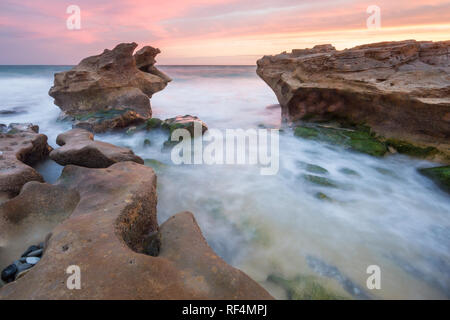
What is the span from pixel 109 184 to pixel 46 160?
3520mm

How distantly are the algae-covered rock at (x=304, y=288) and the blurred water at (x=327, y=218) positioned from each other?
0.06 meters

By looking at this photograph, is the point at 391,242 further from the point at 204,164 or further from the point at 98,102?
the point at 98,102

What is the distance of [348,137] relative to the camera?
6488 millimetres

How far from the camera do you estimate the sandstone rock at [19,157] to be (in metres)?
3.44

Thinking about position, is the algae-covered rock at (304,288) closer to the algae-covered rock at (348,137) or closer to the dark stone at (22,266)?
the dark stone at (22,266)

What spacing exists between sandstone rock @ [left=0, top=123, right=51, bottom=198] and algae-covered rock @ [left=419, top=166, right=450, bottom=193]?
273 inches

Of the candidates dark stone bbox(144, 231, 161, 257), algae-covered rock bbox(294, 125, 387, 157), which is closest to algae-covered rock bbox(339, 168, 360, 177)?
algae-covered rock bbox(294, 125, 387, 157)

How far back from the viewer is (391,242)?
3.32m

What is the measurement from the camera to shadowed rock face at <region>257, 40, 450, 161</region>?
5199mm

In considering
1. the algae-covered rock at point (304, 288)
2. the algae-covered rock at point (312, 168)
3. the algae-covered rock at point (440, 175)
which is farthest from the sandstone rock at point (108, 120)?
the algae-covered rock at point (440, 175)

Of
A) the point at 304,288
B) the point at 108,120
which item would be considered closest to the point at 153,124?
the point at 108,120
